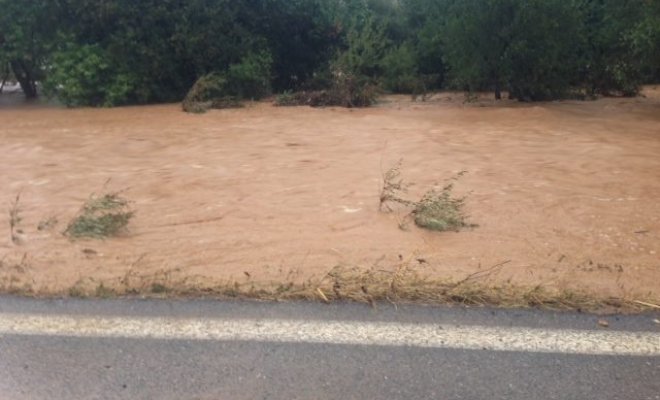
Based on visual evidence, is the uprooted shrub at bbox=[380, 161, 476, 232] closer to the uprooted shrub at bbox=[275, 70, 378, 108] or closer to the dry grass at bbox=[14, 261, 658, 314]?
the dry grass at bbox=[14, 261, 658, 314]

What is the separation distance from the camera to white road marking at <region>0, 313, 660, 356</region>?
421 centimetres

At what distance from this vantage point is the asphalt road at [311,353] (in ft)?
12.3

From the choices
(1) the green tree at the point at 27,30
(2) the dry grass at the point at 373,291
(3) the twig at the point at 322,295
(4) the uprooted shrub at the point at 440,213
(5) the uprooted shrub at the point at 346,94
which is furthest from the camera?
(1) the green tree at the point at 27,30

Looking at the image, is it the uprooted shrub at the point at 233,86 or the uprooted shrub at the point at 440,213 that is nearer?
the uprooted shrub at the point at 440,213

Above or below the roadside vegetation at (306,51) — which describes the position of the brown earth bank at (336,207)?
below

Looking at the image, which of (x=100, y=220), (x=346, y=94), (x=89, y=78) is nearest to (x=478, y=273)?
(x=100, y=220)

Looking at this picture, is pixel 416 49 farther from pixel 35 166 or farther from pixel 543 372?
pixel 543 372

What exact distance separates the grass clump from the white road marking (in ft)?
6.81

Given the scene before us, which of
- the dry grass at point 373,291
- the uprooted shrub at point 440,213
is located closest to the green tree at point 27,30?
the uprooted shrub at point 440,213

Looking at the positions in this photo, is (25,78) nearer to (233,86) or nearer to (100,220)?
(233,86)

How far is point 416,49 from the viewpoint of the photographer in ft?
85.9

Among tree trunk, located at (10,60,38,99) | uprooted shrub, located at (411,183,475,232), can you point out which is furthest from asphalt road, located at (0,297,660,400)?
tree trunk, located at (10,60,38,99)

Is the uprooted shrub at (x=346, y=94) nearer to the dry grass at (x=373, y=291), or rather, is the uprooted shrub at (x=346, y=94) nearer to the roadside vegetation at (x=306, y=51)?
the roadside vegetation at (x=306, y=51)

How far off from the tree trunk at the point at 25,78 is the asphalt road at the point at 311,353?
22.1 m
